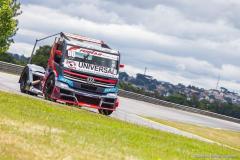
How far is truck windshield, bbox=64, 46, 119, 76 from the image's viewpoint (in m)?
23.3

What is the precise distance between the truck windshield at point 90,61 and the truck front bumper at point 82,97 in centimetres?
91

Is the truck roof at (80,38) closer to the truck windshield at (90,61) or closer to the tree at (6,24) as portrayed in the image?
the truck windshield at (90,61)

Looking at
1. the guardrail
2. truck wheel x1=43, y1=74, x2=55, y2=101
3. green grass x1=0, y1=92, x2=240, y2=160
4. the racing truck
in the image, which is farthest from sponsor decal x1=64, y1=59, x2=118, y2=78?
the guardrail

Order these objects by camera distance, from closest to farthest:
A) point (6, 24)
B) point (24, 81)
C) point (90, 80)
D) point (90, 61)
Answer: point (90, 80) < point (90, 61) < point (24, 81) < point (6, 24)

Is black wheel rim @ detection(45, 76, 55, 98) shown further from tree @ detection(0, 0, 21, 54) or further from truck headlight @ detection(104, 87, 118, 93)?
tree @ detection(0, 0, 21, 54)

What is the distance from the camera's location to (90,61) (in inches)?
930

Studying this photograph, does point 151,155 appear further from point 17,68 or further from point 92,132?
point 17,68

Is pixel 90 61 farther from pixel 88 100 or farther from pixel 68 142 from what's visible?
pixel 68 142

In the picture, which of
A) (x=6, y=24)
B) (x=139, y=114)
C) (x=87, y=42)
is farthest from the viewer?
(x=6, y=24)

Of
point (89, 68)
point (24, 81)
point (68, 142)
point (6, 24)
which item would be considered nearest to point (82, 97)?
point (89, 68)

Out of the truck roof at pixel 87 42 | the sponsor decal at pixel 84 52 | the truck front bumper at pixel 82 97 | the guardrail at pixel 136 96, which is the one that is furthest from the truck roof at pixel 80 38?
the guardrail at pixel 136 96

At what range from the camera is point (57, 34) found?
25.2 m

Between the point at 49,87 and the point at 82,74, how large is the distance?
1.62m

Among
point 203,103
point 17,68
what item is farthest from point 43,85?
point 203,103
